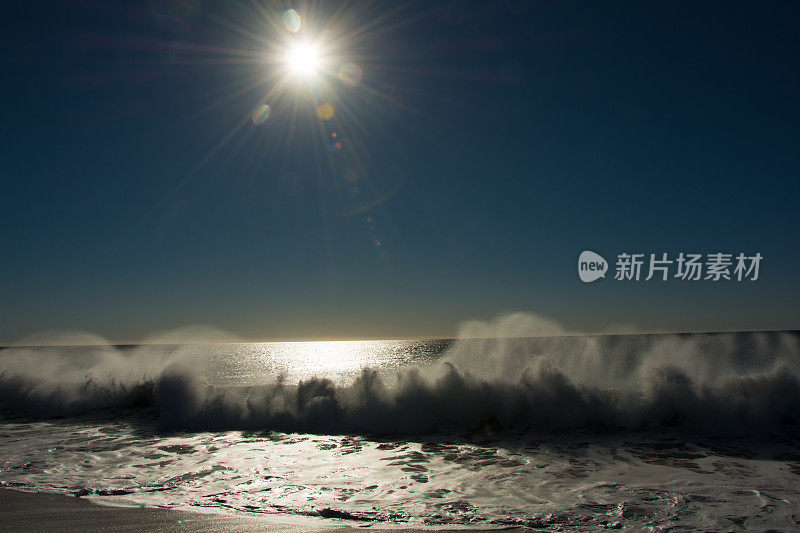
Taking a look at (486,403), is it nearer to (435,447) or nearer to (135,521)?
(435,447)

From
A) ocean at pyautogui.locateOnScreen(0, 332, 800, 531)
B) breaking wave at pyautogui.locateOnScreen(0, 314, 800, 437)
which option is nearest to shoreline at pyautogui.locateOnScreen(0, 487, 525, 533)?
ocean at pyautogui.locateOnScreen(0, 332, 800, 531)

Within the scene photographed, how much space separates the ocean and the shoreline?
0.95 feet

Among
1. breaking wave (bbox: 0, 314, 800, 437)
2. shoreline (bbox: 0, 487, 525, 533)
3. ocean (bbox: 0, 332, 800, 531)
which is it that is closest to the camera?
shoreline (bbox: 0, 487, 525, 533)

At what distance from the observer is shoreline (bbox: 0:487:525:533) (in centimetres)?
598

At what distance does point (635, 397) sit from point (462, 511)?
9132 millimetres

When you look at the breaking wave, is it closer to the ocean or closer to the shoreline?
the ocean

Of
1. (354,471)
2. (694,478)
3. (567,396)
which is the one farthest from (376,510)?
(567,396)

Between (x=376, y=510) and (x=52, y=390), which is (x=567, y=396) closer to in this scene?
(x=376, y=510)

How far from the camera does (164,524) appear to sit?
6.11 meters

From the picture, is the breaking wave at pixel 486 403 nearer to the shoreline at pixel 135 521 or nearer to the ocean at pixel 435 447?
the ocean at pixel 435 447

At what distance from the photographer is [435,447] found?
448 inches

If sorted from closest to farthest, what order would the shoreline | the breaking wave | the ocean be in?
the shoreline, the ocean, the breaking wave

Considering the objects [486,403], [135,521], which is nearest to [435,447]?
[486,403]

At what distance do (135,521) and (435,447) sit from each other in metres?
6.85
